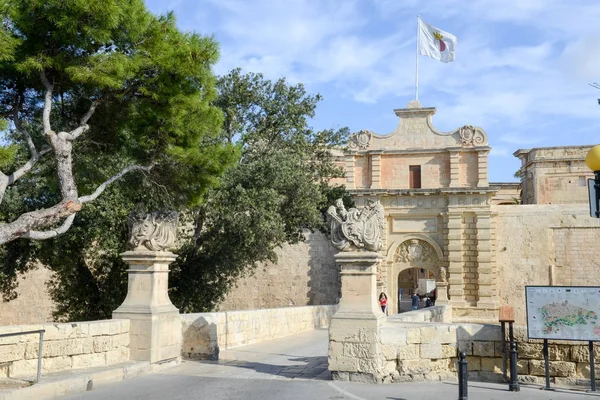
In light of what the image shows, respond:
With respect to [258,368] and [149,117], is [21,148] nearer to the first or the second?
[149,117]

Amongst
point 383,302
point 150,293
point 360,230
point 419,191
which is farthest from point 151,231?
point 419,191

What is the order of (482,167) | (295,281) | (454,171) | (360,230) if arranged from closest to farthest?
(360,230), (482,167), (454,171), (295,281)

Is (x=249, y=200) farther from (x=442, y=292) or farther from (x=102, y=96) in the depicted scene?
(x=442, y=292)

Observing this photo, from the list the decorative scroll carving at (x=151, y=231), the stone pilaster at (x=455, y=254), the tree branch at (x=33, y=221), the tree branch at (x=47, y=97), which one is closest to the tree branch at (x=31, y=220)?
the tree branch at (x=33, y=221)

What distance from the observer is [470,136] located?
81.3ft

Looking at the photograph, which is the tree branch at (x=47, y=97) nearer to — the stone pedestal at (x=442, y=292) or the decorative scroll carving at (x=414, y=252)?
the stone pedestal at (x=442, y=292)

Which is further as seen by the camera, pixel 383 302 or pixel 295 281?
pixel 295 281

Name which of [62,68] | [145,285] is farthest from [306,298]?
[62,68]

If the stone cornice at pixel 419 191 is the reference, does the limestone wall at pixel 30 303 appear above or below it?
below

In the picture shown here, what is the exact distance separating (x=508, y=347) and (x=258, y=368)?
4.03 metres

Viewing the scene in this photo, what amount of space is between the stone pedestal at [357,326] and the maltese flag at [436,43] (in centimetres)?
1919

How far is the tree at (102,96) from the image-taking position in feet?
26.3

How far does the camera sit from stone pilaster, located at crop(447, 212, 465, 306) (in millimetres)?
24422

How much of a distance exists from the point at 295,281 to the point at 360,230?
19505mm
